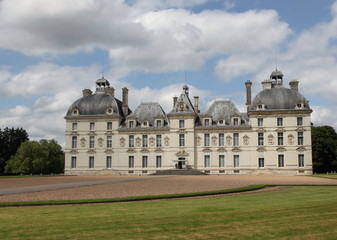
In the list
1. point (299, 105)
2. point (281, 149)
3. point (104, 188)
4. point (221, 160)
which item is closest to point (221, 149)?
point (221, 160)

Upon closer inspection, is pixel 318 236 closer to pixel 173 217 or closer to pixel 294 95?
pixel 173 217

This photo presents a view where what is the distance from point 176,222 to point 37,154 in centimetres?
5859

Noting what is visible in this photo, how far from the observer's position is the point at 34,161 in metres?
60.5

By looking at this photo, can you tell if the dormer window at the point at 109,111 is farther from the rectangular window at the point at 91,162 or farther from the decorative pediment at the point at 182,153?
the decorative pediment at the point at 182,153

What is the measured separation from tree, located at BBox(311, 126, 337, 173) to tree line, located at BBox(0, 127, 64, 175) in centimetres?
4463

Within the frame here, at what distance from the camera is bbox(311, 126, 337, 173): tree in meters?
57.5

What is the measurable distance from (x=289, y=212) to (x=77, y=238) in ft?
18.4

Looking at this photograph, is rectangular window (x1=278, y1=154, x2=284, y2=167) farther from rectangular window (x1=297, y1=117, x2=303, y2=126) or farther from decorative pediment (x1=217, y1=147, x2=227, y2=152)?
decorative pediment (x1=217, y1=147, x2=227, y2=152)

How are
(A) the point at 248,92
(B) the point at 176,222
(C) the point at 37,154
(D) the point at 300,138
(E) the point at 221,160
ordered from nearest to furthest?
(B) the point at 176,222 < (D) the point at 300,138 < (E) the point at 221,160 < (A) the point at 248,92 < (C) the point at 37,154

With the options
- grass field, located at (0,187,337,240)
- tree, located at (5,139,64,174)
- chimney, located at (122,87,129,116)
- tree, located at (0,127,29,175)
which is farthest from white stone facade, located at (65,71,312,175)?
grass field, located at (0,187,337,240)

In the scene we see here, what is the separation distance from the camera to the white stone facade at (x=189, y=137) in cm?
4788

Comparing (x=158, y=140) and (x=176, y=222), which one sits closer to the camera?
(x=176, y=222)

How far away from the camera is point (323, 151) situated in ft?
189

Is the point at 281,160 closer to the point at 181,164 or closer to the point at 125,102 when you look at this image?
the point at 181,164
